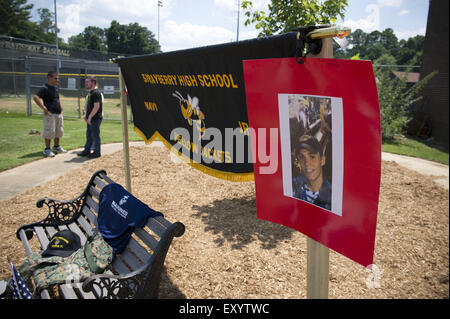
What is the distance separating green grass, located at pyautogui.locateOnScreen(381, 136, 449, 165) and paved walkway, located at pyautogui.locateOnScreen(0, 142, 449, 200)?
0.74 meters

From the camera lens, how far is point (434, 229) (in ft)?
13.5

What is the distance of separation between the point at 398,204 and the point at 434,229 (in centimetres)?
86

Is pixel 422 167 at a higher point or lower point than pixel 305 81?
lower

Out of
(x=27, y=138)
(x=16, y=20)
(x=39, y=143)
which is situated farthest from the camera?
(x=16, y=20)

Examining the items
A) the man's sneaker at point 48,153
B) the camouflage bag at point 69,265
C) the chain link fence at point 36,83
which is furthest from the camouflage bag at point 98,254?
the chain link fence at point 36,83

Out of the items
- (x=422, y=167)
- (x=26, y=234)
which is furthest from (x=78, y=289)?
(x=422, y=167)

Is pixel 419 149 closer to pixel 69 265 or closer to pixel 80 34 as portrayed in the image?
pixel 69 265

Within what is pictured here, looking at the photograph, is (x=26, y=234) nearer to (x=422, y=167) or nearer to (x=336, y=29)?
(x=336, y=29)

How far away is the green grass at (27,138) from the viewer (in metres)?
7.55

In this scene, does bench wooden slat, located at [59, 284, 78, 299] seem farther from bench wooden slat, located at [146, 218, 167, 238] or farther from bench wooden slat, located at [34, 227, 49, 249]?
bench wooden slat, located at [34, 227, 49, 249]

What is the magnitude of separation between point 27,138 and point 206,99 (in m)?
9.28

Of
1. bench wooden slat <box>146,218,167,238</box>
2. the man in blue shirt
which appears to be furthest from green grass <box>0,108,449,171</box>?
the man in blue shirt

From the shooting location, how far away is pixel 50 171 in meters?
6.62

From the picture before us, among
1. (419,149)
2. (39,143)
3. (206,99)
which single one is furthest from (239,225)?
(419,149)
